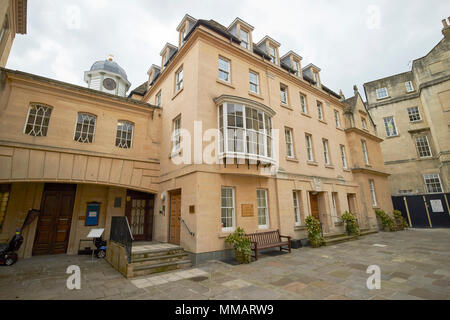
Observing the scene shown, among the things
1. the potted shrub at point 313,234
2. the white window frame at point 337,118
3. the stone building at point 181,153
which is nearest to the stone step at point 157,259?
the stone building at point 181,153

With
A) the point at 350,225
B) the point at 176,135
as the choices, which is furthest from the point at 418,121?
the point at 176,135

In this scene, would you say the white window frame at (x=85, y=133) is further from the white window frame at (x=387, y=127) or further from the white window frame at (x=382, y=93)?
the white window frame at (x=382, y=93)

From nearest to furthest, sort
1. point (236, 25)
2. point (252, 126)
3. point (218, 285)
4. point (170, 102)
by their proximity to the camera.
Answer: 1. point (218, 285)
2. point (252, 126)
3. point (170, 102)
4. point (236, 25)

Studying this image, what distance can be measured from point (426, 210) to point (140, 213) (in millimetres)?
24074

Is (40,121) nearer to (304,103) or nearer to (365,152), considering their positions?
(304,103)

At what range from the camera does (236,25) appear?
13.1m

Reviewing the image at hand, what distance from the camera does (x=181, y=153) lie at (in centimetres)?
1016

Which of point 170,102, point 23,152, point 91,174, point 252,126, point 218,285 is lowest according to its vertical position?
point 218,285

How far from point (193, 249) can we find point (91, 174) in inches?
257

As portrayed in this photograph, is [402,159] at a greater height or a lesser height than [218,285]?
greater

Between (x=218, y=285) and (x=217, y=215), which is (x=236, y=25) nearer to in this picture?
(x=217, y=215)
